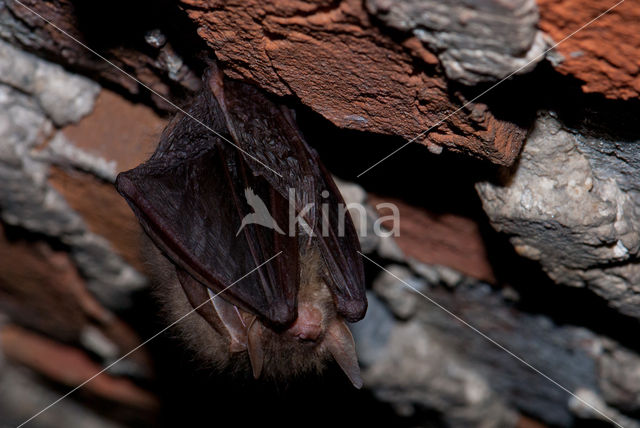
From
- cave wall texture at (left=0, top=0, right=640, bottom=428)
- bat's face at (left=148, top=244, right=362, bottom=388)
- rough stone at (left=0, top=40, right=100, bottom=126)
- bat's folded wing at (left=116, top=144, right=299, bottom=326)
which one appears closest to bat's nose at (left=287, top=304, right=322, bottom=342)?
bat's face at (left=148, top=244, right=362, bottom=388)

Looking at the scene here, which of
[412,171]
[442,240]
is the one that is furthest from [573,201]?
[442,240]

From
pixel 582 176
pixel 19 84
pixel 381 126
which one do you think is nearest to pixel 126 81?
pixel 19 84

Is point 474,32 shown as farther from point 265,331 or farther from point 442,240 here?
point 442,240

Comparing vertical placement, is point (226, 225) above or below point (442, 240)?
above

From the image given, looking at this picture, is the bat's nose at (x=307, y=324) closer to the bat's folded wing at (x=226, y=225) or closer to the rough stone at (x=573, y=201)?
the bat's folded wing at (x=226, y=225)

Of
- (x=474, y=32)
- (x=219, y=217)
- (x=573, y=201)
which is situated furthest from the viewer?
(x=219, y=217)
